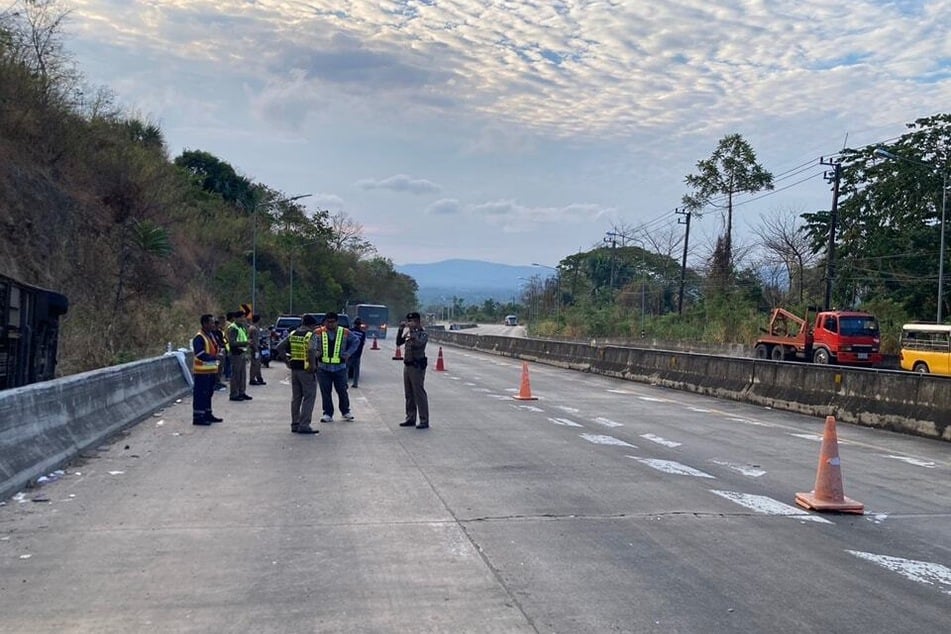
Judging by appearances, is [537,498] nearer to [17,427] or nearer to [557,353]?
[17,427]

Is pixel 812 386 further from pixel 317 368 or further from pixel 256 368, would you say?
pixel 256 368

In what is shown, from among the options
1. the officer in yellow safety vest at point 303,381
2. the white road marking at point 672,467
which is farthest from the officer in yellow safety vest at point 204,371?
the white road marking at point 672,467

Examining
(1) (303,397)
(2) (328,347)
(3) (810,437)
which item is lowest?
(3) (810,437)

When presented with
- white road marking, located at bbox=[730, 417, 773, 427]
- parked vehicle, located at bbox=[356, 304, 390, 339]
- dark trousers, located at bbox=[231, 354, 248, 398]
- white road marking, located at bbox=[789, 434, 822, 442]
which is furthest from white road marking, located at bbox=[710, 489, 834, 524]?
parked vehicle, located at bbox=[356, 304, 390, 339]

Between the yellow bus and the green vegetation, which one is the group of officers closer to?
the green vegetation

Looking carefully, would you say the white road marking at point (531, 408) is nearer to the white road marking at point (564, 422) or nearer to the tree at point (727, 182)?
the white road marking at point (564, 422)

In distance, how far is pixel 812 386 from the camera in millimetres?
19266

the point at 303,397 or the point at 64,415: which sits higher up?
the point at 303,397

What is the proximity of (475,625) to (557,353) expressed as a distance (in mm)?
35173

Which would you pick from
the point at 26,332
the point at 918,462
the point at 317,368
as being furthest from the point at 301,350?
the point at 918,462

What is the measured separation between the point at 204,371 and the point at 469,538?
835cm

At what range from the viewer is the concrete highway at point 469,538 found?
5.40 meters

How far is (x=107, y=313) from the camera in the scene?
26.7 meters

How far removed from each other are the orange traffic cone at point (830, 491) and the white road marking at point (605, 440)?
4160 millimetres
